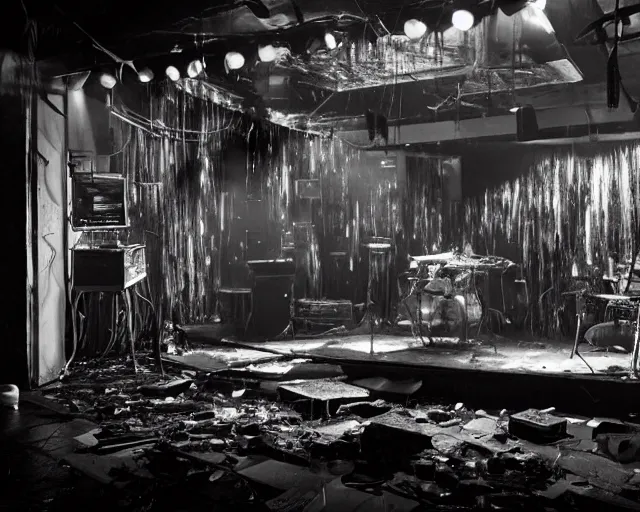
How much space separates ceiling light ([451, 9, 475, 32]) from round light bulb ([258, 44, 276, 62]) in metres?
2.21

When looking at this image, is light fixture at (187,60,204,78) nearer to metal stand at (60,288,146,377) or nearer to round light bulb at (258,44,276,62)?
round light bulb at (258,44,276,62)

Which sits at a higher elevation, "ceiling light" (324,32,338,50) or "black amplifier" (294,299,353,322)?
"ceiling light" (324,32,338,50)

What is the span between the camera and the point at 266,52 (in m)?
7.18

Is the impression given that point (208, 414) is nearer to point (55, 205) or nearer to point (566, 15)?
point (55, 205)

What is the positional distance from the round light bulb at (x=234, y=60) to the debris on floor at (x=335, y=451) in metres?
3.87

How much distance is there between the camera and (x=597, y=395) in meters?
6.71

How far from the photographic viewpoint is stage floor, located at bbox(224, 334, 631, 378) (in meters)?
7.59

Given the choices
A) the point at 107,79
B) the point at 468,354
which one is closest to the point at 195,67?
the point at 107,79

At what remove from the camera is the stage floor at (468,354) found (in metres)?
7.59

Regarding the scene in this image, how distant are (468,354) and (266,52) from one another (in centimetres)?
491

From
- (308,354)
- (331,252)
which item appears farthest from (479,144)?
(308,354)

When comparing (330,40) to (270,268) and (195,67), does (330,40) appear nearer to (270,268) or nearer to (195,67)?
(195,67)

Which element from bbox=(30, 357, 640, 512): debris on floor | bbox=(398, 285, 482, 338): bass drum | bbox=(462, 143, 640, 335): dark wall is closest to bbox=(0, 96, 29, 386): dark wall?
bbox=(30, 357, 640, 512): debris on floor

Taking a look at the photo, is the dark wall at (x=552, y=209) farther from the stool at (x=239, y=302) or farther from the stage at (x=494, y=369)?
the stool at (x=239, y=302)
